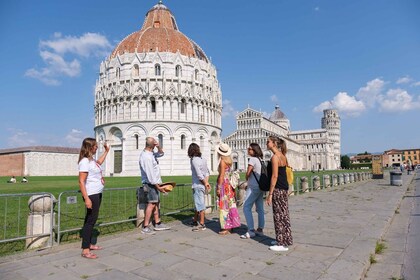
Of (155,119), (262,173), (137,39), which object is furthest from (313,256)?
(137,39)

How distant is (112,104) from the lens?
1956 inches

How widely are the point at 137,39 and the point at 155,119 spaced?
15.6 m

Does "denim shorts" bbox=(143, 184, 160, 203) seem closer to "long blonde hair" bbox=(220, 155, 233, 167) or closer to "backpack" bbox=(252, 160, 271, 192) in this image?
"long blonde hair" bbox=(220, 155, 233, 167)

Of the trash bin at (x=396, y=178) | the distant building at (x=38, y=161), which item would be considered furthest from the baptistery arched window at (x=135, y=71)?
the trash bin at (x=396, y=178)

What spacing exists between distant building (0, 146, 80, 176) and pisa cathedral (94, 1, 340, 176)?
69.2 ft

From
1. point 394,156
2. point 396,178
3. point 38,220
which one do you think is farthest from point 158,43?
point 394,156

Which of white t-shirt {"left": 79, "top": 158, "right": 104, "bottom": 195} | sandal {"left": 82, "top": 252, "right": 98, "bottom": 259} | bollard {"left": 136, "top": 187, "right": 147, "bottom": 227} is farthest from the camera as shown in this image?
bollard {"left": 136, "top": 187, "right": 147, "bottom": 227}

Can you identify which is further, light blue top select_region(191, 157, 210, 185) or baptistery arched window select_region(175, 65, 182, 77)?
baptistery arched window select_region(175, 65, 182, 77)

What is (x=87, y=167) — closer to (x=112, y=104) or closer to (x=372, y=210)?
(x=372, y=210)

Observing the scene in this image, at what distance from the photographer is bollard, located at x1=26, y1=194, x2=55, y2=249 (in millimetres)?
5660

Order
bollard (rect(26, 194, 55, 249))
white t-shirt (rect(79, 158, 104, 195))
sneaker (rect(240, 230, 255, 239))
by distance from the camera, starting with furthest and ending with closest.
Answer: sneaker (rect(240, 230, 255, 239)) < bollard (rect(26, 194, 55, 249)) < white t-shirt (rect(79, 158, 104, 195))

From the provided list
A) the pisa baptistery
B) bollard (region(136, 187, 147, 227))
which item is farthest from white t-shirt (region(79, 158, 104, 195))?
the pisa baptistery

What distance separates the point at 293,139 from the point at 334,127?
25.1m

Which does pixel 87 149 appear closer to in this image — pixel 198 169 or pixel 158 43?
pixel 198 169
